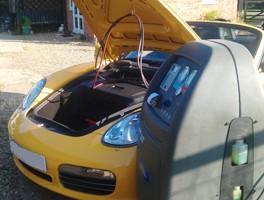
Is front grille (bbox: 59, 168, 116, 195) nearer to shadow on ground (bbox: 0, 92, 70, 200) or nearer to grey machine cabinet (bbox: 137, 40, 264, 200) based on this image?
shadow on ground (bbox: 0, 92, 70, 200)

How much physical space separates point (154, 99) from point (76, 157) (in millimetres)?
791

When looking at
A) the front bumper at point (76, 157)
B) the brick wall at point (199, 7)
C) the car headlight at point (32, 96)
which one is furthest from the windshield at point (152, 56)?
the brick wall at point (199, 7)

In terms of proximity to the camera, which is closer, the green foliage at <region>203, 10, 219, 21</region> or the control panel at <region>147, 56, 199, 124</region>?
the control panel at <region>147, 56, 199, 124</region>

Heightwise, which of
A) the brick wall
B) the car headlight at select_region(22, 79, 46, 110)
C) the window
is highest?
the car headlight at select_region(22, 79, 46, 110)

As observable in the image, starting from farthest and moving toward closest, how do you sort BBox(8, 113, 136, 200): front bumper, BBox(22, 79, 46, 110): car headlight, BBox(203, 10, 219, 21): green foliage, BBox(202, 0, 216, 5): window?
BBox(202, 0, 216, 5): window, BBox(203, 10, 219, 21): green foliage, BBox(22, 79, 46, 110): car headlight, BBox(8, 113, 136, 200): front bumper

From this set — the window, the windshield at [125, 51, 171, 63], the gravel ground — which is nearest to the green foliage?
the window

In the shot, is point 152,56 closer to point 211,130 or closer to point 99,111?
point 99,111

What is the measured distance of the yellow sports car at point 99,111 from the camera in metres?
3.05

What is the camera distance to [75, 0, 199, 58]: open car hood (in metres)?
3.39

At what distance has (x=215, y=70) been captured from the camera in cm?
227

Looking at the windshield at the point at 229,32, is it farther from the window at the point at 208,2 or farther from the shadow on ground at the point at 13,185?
the window at the point at 208,2

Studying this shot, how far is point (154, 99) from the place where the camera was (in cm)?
265

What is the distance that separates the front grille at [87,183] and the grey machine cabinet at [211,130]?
63cm

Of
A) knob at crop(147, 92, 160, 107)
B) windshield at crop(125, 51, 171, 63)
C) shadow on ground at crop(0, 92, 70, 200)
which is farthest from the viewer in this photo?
windshield at crop(125, 51, 171, 63)
